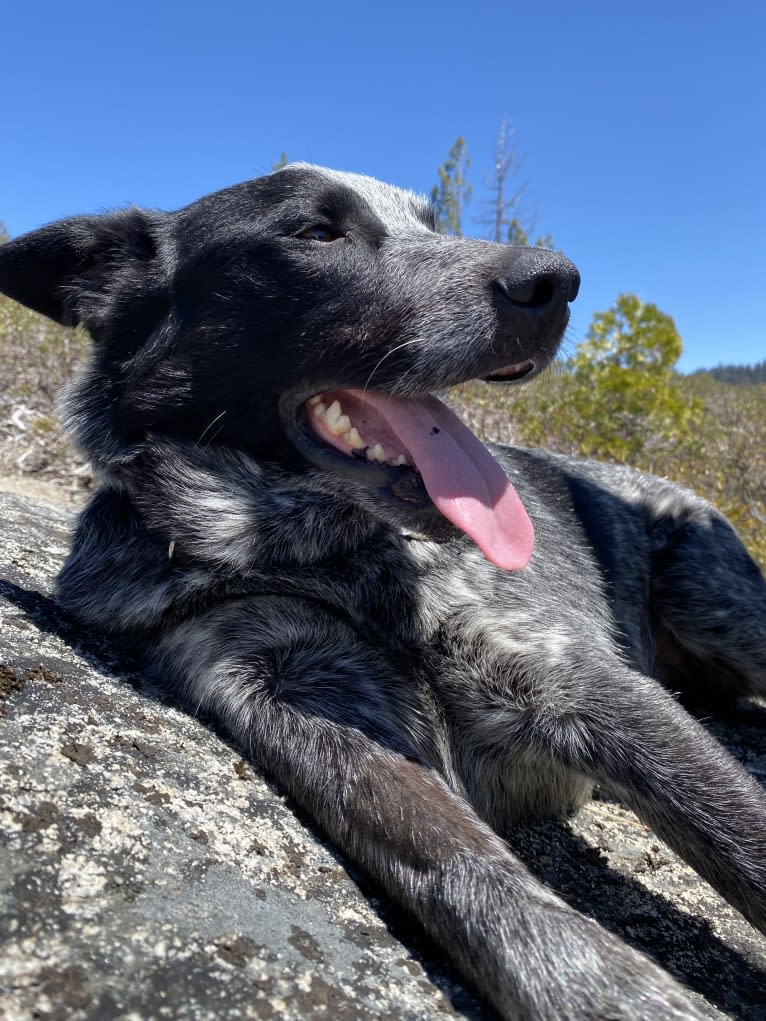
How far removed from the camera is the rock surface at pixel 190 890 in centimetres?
137

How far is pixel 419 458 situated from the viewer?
255cm

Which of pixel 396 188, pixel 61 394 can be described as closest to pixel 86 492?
pixel 61 394

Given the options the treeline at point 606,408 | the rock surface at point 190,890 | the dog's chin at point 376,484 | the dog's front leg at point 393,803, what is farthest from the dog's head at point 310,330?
the treeline at point 606,408

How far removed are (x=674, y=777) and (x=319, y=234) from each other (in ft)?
6.58

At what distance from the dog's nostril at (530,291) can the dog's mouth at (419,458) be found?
25 cm

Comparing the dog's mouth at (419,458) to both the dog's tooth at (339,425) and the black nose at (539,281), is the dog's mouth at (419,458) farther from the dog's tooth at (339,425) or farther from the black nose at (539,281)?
the black nose at (539,281)

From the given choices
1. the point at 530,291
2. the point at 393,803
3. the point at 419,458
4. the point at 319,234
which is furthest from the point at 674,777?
the point at 319,234

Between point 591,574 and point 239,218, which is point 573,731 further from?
point 239,218

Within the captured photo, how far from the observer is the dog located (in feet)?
7.08

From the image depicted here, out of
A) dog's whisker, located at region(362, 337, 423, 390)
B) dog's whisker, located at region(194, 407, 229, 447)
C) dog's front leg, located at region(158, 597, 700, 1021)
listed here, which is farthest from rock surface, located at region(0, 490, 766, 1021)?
dog's whisker, located at region(362, 337, 423, 390)

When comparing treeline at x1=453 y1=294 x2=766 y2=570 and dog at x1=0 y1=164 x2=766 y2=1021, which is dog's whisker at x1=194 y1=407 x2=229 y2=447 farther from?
treeline at x1=453 y1=294 x2=766 y2=570

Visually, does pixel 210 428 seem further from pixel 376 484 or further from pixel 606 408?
pixel 606 408

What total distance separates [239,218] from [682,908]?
2.49 metres

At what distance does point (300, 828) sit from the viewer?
2.00 metres
